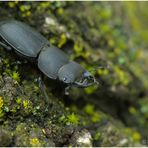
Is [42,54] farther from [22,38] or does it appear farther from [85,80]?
[85,80]

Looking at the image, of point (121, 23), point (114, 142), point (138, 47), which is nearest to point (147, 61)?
point (138, 47)

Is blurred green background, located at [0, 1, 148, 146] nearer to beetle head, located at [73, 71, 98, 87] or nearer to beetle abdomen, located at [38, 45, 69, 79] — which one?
beetle head, located at [73, 71, 98, 87]

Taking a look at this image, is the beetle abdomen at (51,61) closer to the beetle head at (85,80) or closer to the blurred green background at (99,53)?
the beetle head at (85,80)

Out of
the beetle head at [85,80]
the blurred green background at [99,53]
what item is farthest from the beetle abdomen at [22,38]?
the beetle head at [85,80]

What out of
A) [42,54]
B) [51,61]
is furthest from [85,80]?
[42,54]

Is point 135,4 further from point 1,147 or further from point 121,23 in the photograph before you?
point 1,147

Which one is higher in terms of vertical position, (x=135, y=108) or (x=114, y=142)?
(x=114, y=142)
